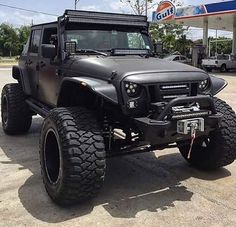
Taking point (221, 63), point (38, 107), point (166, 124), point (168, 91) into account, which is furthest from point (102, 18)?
point (221, 63)

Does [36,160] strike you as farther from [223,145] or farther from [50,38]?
[223,145]

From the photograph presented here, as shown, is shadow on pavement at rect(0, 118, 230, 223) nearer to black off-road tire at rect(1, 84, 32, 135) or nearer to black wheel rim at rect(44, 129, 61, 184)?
black wheel rim at rect(44, 129, 61, 184)

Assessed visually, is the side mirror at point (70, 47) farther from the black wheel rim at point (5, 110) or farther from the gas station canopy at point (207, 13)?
the gas station canopy at point (207, 13)

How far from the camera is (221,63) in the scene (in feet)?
105

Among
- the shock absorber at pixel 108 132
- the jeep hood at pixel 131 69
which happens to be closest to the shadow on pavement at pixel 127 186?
the shock absorber at pixel 108 132

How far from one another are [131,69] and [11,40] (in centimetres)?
6606

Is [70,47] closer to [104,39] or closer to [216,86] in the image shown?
[104,39]

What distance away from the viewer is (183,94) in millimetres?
4621

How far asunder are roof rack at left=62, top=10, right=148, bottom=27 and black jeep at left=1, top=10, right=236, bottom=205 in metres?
0.01

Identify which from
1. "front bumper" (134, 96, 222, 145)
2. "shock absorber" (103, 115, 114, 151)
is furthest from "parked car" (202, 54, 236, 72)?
"front bumper" (134, 96, 222, 145)

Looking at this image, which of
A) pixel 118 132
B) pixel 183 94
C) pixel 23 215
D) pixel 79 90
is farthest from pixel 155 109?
pixel 118 132

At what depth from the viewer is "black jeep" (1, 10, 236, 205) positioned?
167 inches

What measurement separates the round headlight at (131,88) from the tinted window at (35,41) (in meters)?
2.91

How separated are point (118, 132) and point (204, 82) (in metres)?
2.00
